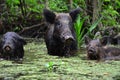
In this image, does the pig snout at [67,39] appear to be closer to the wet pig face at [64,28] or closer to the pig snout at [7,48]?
the wet pig face at [64,28]

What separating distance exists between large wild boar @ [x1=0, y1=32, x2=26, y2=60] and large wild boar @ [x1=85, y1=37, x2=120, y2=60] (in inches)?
58.8

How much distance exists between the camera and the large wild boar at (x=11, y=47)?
8.20 meters

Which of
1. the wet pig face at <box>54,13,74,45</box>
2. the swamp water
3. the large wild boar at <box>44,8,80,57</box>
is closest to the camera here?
the swamp water

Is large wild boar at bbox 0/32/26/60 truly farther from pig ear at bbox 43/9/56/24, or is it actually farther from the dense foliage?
the dense foliage

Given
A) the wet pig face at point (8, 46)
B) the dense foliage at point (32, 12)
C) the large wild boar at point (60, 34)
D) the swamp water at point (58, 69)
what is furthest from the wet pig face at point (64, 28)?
the dense foliage at point (32, 12)

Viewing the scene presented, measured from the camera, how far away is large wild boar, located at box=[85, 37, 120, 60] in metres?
8.68

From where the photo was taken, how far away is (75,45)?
9297mm

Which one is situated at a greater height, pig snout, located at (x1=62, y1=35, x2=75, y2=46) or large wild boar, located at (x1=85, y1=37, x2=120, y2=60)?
pig snout, located at (x1=62, y1=35, x2=75, y2=46)

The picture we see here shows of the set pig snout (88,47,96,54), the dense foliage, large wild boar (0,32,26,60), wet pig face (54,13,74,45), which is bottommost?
the dense foliage

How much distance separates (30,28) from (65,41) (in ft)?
17.8

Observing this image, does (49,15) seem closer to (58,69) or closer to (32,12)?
(58,69)

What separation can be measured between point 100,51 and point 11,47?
2.05m

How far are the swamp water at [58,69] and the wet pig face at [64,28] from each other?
0.44 metres

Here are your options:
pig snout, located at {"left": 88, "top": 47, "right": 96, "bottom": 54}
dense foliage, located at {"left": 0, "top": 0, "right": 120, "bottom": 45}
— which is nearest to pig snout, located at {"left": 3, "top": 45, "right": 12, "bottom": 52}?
pig snout, located at {"left": 88, "top": 47, "right": 96, "bottom": 54}
